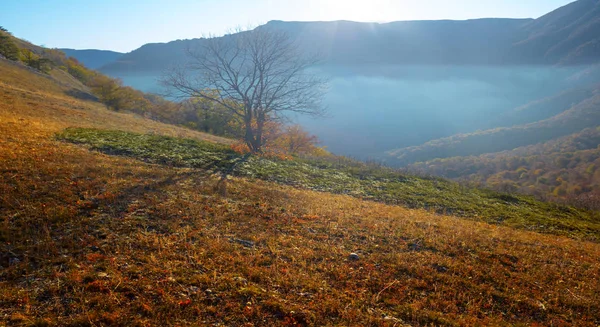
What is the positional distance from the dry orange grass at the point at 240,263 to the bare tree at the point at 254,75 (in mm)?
14121

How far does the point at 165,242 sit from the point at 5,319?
3.06m

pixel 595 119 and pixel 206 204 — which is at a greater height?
pixel 595 119

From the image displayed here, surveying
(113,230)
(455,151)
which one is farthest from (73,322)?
(455,151)

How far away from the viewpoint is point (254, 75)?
25.5 meters

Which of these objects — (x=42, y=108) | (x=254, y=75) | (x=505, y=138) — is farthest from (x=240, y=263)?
(x=505, y=138)

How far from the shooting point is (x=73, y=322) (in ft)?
15.1

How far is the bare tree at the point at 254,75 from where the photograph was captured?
2502cm

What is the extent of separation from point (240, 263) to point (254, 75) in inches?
822

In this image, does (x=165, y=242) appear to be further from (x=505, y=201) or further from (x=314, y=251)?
(x=505, y=201)

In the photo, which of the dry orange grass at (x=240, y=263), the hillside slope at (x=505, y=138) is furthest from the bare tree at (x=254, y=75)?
the hillside slope at (x=505, y=138)

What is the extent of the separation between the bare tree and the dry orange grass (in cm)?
1412

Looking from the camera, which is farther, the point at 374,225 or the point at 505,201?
the point at 505,201

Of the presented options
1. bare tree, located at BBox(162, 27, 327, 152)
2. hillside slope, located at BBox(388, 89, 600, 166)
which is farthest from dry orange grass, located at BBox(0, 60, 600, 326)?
hillside slope, located at BBox(388, 89, 600, 166)

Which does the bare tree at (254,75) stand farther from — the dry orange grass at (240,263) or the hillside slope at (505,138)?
the hillside slope at (505,138)
